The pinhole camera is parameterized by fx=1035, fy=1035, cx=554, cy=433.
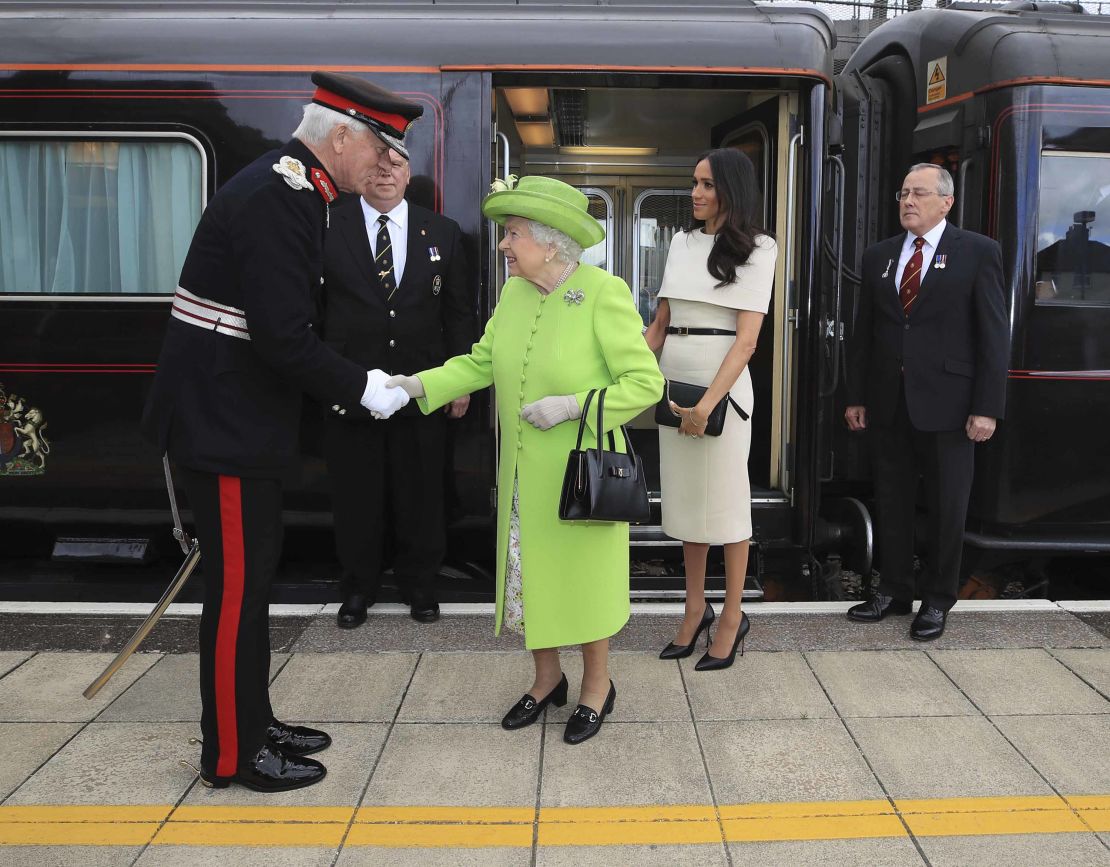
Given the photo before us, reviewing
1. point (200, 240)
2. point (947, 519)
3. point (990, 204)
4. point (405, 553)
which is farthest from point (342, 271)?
point (990, 204)

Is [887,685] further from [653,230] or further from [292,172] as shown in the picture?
[653,230]

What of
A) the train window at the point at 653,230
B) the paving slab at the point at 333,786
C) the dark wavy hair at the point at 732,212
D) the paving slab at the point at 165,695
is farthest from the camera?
the train window at the point at 653,230

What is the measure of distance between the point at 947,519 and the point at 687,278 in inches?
59.1

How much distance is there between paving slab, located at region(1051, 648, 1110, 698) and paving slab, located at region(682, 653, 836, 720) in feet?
3.16

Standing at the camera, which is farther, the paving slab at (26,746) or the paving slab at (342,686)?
the paving slab at (342,686)

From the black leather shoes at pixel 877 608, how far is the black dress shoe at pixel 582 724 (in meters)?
1.50

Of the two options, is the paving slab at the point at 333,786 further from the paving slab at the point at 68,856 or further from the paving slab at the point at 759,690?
the paving slab at the point at 759,690

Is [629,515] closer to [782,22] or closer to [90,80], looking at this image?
[782,22]

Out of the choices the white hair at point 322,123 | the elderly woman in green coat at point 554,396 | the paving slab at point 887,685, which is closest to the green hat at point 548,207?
the elderly woman in green coat at point 554,396

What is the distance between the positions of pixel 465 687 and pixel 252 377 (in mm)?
1407

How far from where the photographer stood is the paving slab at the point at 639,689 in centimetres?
336

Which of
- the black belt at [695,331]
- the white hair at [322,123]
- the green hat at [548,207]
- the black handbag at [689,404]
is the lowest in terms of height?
the black handbag at [689,404]

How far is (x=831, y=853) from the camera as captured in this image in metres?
2.56

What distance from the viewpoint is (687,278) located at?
3.67m
